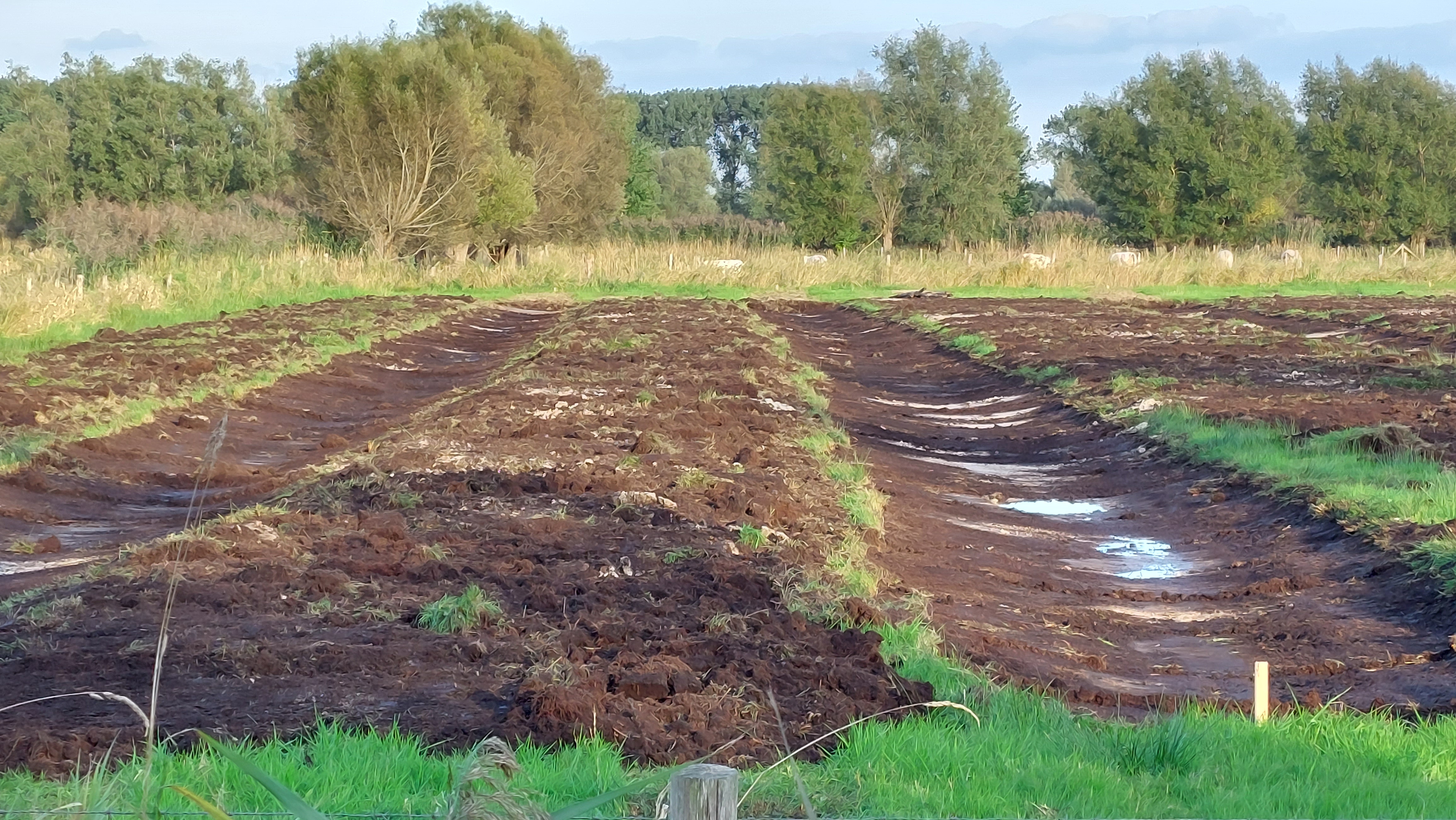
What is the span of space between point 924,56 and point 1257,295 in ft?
63.5

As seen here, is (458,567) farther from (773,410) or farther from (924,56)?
(924,56)

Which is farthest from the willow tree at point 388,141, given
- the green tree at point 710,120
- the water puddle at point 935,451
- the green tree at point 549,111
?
the green tree at point 710,120

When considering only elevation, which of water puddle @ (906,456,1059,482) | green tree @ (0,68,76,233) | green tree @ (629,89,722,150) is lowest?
water puddle @ (906,456,1059,482)

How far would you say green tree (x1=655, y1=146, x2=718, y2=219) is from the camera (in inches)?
3595

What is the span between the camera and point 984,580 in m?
8.70

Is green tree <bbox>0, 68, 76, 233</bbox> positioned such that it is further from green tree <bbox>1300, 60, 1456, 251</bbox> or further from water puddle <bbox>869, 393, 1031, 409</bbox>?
green tree <bbox>1300, 60, 1456, 251</bbox>

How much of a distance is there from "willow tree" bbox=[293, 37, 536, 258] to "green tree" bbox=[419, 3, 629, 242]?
4.67m

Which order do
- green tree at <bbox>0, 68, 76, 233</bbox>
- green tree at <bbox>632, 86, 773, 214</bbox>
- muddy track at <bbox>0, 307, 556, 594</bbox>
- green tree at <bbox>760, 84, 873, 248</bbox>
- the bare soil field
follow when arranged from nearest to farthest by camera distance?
the bare soil field
muddy track at <bbox>0, 307, 556, 594</bbox>
green tree at <bbox>760, 84, 873, 248</bbox>
green tree at <bbox>0, 68, 76, 233</bbox>
green tree at <bbox>632, 86, 773, 214</bbox>

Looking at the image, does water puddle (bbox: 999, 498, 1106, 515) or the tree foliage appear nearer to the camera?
water puddle (bbox: 999, 498, 1106, 515)

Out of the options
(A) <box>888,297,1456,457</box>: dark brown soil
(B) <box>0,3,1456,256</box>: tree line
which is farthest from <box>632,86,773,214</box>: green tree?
(A) <box>888,297,1456,457</box>: dark brown soil

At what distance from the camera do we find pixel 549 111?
4791 centimetres

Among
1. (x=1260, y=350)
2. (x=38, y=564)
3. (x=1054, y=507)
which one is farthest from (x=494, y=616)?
(x=1260, y=350)

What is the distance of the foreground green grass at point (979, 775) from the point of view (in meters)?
4.27

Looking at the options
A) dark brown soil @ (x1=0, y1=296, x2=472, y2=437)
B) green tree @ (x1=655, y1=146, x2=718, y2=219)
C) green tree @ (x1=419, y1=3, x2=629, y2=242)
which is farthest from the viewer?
green tree @ (x1=655, y1=146, x2=718, y2=219)
